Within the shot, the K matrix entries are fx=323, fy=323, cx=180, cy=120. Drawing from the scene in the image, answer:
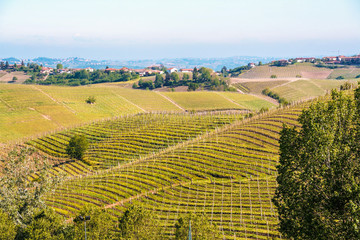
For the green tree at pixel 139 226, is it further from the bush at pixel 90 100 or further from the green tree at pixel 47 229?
the bush at pixel 90 100

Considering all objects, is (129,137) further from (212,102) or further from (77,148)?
(212,102)

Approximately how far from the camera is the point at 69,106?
520 ft

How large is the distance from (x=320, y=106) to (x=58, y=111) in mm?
140046

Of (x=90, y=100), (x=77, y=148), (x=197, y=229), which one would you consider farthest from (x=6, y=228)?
(x=90, y=100)

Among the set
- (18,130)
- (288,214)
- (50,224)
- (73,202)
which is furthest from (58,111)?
(288,214)

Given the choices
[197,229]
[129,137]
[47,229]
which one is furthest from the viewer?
[129,137]

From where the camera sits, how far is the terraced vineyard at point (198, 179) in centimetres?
5091

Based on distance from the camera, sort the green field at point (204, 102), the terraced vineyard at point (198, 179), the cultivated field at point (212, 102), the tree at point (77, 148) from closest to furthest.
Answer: the terraced vineyard at point (198, 179), the tree at point (77, 148), the green field at point (204, 102), the cultivated field at point (212, 102)

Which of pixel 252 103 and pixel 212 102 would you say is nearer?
pixel 212 102

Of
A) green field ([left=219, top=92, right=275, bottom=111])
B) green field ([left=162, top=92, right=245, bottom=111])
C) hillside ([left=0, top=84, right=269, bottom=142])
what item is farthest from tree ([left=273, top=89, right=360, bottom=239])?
green field ([left=219, top=92, right=275, bottom=111])

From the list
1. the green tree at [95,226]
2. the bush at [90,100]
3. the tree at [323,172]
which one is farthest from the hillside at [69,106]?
the tree at [323,172]

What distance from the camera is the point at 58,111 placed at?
5881 inches

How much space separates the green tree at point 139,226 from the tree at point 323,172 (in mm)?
14233

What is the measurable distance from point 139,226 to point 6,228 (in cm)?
1628
